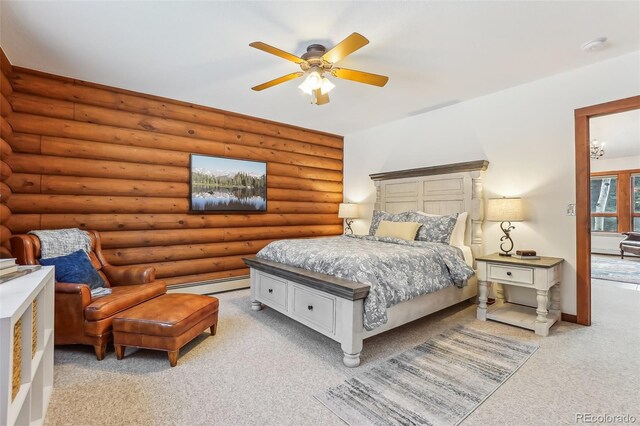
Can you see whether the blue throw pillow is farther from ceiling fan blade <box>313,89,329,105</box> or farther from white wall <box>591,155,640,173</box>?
white wall <box>591,155,640,173</box>

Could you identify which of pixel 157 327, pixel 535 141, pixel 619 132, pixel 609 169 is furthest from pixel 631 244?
pixel 157 327

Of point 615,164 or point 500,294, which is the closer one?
point 500,294

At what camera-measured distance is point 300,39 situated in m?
2.73

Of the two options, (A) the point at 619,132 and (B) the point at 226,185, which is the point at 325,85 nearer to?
(B) the point at 226,185

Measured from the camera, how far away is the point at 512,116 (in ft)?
A: 12.6

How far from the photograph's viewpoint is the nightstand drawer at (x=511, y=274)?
3.11m

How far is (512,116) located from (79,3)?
4.50 metres

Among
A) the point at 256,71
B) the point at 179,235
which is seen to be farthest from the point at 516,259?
the point at 179,235

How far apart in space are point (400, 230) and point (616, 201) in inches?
317

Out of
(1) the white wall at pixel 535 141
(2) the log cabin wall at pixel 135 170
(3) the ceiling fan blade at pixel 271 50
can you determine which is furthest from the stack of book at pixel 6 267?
(1) the white wall at pixel 535 141

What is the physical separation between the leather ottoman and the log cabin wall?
1.61 metres

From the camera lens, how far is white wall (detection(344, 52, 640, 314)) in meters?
3.25

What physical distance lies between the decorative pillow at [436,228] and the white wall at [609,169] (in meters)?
7.04

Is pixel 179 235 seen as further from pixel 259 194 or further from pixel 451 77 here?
pixel 451 77
